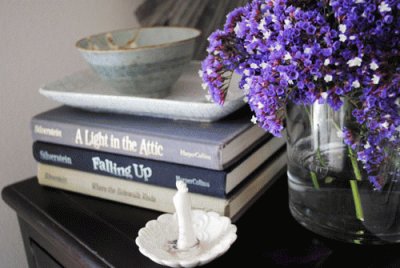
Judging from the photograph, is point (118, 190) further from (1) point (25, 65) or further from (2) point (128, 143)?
(1) point (25, 65)

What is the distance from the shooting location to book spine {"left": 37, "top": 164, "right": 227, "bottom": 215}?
1.87 feet

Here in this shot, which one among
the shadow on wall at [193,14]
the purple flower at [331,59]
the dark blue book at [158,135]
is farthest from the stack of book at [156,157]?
the shadow on wall at [193,14]

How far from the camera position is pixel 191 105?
0.59 m

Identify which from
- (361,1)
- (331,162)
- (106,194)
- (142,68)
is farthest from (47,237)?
(361,1)

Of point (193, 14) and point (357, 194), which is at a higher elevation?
point (193, 14)

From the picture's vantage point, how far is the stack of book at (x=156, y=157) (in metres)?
0.55

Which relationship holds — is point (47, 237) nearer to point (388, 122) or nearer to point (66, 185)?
point (66, 185)

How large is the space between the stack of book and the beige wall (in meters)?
0.21

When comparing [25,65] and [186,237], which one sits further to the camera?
[25,65]

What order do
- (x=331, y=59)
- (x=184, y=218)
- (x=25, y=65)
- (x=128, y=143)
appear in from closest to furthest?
(x=331, y=59)
(x=184, y=218)
(x=128, y=143)
(x=25, y=65)

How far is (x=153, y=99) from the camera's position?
615 mm

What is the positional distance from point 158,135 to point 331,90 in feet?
0.81

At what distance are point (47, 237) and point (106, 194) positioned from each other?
9 centimetres

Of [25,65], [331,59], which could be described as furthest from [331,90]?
[25,65]
